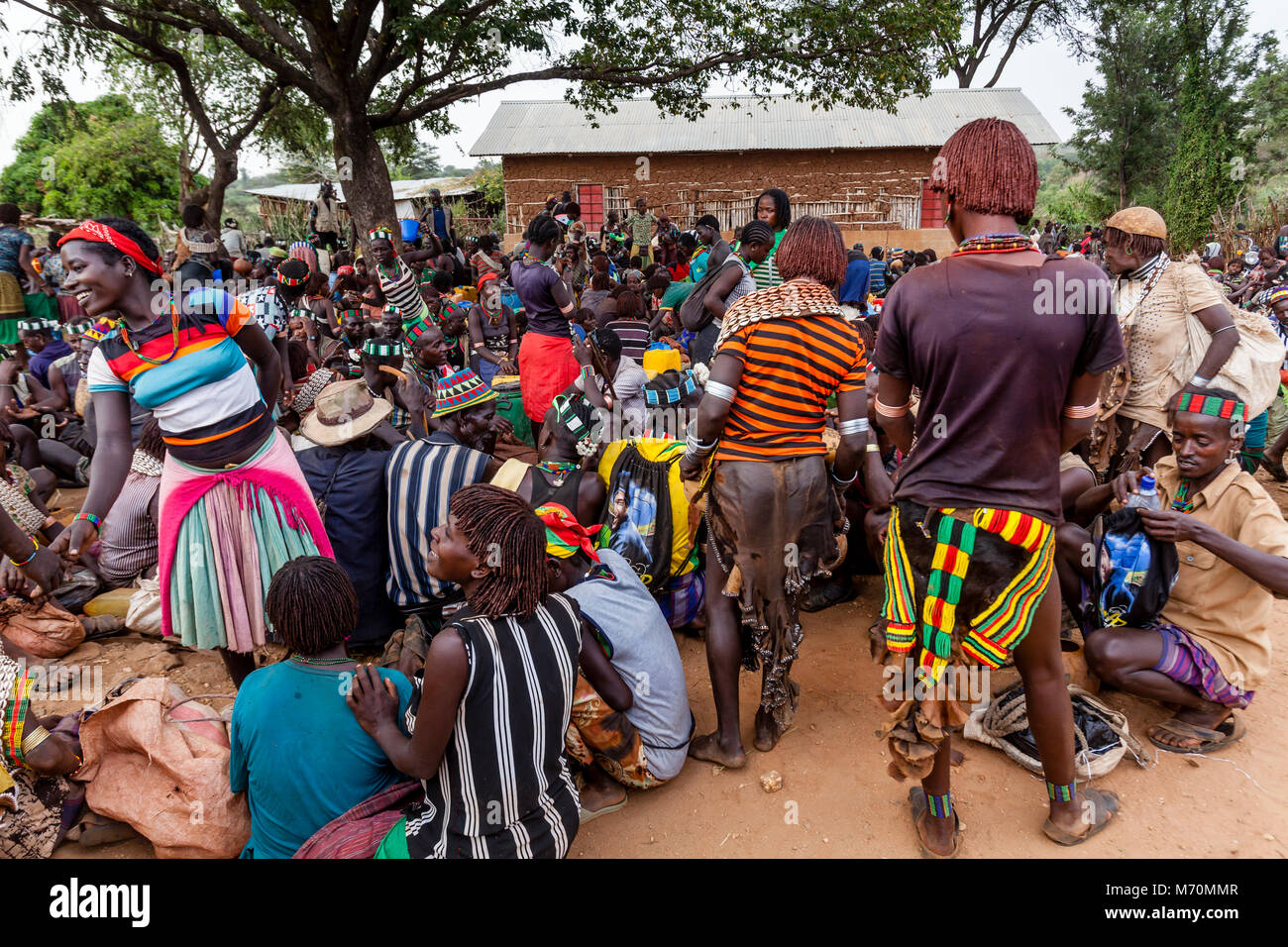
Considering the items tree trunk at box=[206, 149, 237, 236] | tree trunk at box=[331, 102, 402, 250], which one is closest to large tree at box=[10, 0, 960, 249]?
tree trunk at box=[331, 102, 402, 250]

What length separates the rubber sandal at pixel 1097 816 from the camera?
2.47 m

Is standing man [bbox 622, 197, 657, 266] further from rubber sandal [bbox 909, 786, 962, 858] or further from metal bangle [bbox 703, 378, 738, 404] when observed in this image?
rubber sandal [bbox 909, 786, 962, 858]

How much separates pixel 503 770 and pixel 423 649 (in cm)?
99

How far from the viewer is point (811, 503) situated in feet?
8.77

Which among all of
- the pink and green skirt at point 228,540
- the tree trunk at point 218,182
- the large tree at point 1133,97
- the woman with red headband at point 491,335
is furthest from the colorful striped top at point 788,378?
the large tree at point 1133,97

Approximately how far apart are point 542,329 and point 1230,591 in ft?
14.7

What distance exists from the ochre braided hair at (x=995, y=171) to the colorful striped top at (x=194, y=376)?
98.0 inches

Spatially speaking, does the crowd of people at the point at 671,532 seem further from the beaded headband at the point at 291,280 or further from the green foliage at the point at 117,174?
the green foliage at the point at 117,174

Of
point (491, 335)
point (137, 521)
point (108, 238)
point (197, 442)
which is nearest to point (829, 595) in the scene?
point (197, 442)

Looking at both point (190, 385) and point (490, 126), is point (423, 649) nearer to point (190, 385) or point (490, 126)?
point (190, 385)

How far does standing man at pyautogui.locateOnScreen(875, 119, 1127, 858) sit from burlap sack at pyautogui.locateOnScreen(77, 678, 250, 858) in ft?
7.05

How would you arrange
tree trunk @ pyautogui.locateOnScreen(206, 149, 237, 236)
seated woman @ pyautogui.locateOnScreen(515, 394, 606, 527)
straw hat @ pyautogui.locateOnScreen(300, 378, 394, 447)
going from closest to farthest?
1. seated woman @ pyautogui.locateOnScreen(515, 394, 606, 527)
2. straw hat @ pyautogui.locateOnScreen(300, 378, 394, 447)
3. tree trunk @ pyautogui.locateOnScreen(206, 149, 237, 236)

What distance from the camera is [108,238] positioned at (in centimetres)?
258

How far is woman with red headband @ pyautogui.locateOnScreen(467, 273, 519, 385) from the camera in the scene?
23.5ft
